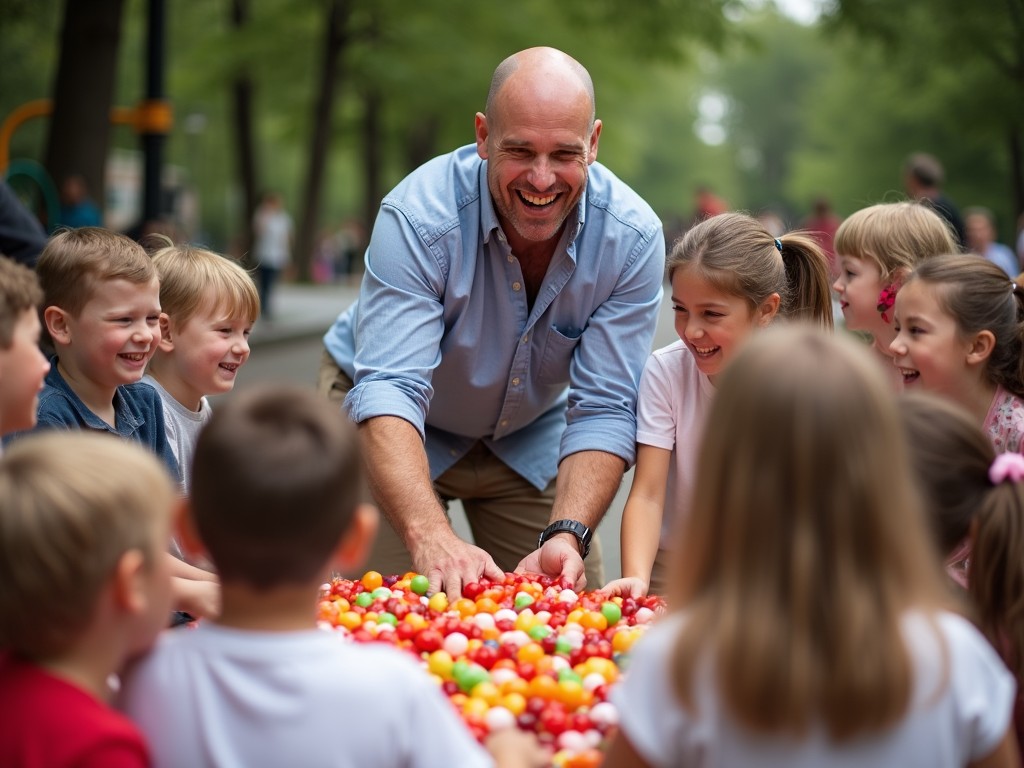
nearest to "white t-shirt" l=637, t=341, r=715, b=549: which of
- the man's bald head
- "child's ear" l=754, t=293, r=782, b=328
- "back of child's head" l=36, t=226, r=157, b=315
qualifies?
"child's ear" l=754, t=293, r=782, b=328

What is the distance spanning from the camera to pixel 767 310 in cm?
416

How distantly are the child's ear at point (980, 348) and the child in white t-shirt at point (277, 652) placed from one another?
2290 millimetres

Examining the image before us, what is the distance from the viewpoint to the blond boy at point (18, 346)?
276 cm

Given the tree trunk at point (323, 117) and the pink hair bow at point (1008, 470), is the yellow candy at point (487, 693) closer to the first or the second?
the pink hair bow at point (1008, 470)

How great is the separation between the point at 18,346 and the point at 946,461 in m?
1.96

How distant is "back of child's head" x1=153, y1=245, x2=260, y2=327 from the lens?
173 inches

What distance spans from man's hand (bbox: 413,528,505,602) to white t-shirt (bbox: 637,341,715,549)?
754 mm

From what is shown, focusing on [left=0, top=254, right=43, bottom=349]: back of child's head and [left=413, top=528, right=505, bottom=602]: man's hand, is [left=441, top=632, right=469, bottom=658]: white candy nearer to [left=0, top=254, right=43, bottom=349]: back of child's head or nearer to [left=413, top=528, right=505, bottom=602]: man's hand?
[left=413, top=528, right=505, bottom=602]: man's hand

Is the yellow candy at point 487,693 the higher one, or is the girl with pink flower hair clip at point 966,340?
the girl with pink flower hair clip at point 966,340

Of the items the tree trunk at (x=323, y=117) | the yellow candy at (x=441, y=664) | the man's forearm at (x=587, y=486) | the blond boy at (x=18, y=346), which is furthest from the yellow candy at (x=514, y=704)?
the tree trunk at (x=323, y=117)

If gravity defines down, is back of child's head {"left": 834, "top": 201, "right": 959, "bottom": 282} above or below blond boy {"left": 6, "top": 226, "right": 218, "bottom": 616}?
above

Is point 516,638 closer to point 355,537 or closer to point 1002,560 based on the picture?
point 355,537

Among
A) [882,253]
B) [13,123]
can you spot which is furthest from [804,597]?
[13,123]

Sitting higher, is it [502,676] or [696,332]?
[696,332]
